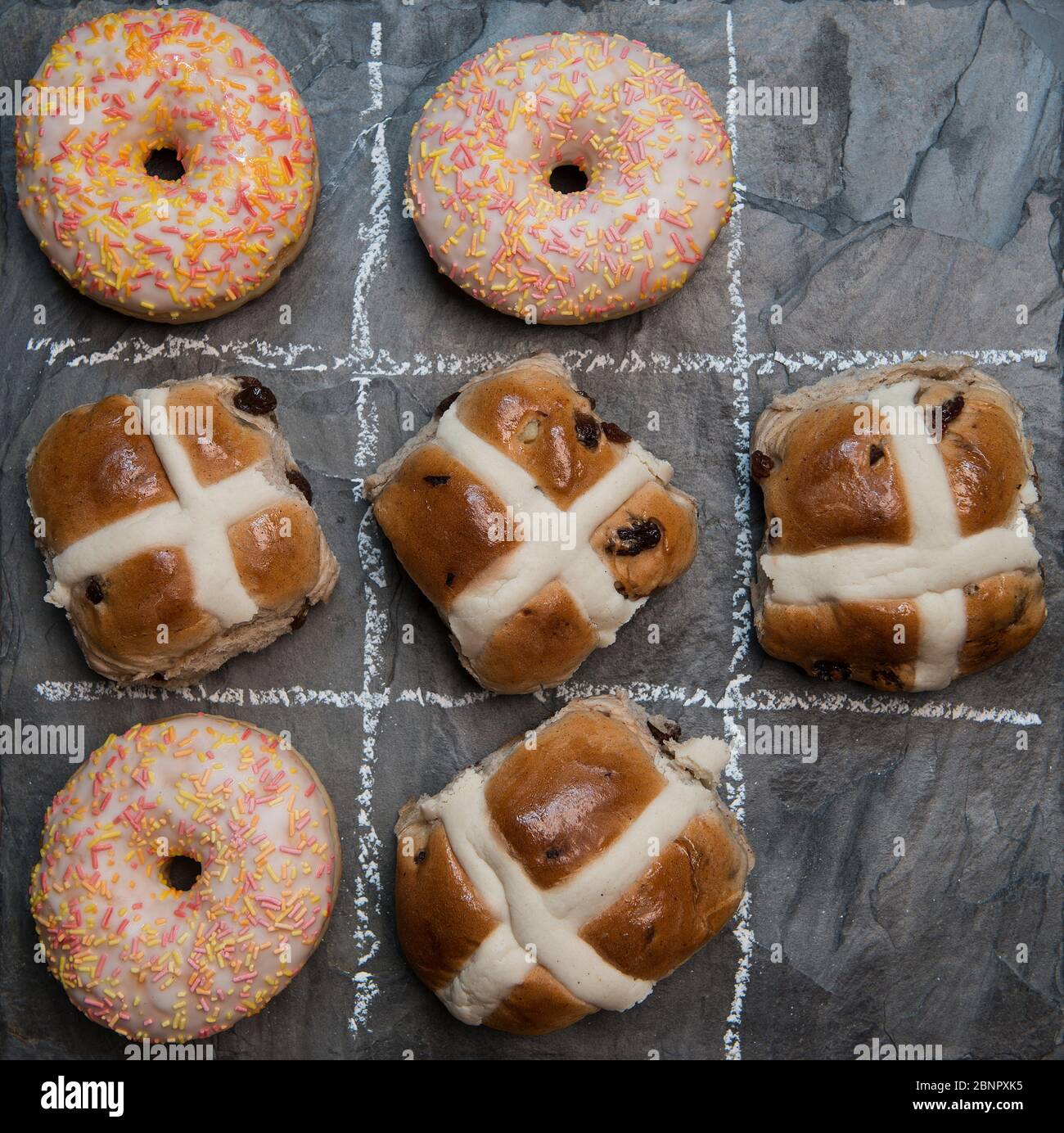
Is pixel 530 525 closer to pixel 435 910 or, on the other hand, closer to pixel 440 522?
pixel 440 522

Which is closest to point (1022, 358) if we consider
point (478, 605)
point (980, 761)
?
point (980, 761)

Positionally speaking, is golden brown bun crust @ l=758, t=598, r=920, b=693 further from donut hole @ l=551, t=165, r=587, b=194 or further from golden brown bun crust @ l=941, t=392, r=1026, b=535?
donut hole @ l=551, t=165, r=587, b=194

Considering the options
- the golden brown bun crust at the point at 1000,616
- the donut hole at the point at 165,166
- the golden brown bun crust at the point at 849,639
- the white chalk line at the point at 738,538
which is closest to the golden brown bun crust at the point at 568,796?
the white chalk line at the point at 738,538

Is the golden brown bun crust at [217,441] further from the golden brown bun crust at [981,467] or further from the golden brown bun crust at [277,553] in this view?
the golden brown bun crust at [981,467]

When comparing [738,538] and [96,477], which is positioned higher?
[96,477]

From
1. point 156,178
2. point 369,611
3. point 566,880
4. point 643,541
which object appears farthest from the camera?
point 369,611

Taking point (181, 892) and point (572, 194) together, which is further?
point (572, 194)

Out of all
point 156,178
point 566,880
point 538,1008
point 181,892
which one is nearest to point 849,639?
point 566,880
